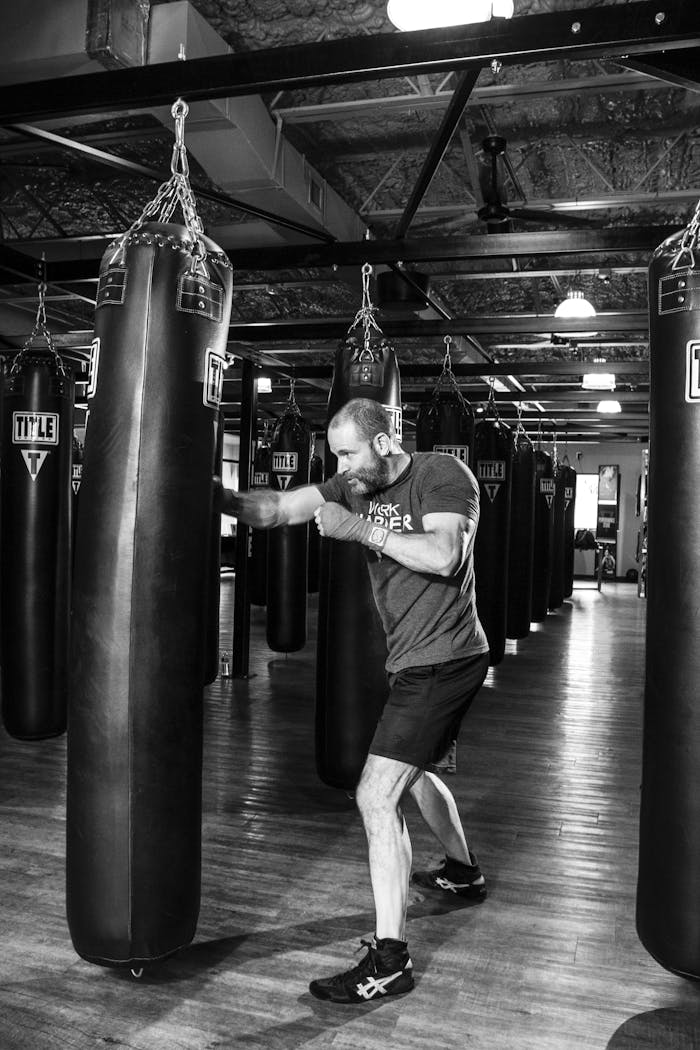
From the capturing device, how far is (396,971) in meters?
2.32

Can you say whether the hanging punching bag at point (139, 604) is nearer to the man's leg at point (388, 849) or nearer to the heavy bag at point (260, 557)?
the man's leg at point (388, 849)

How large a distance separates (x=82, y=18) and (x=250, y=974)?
365 cm

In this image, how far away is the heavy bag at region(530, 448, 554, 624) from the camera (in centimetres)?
951

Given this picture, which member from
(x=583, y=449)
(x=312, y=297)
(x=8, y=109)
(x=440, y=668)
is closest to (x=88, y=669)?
(x=440, y=668)

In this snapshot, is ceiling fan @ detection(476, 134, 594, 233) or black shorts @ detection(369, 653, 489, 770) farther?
ceiling fan @ detection(476, 134, 594, 233)

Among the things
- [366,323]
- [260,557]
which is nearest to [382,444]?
[366,323]

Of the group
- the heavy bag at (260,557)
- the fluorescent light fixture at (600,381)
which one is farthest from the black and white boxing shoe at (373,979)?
the heavy bag at (260,557)

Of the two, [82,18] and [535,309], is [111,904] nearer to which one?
[82,18]

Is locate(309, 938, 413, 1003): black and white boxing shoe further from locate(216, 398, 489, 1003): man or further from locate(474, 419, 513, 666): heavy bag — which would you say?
locate(474, 419, 513, 666): heavy bag

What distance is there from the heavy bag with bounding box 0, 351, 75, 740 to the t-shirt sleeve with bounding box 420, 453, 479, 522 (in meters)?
2.55

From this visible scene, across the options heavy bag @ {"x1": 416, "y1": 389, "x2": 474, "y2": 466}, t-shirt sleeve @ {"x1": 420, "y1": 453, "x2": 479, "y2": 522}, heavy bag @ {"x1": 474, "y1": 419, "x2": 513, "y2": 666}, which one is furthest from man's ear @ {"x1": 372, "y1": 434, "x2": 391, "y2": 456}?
heavy bag @ {"x1": 474, "y1": 419, "x2": 513, "y2": 666}

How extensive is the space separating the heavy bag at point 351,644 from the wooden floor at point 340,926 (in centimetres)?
29

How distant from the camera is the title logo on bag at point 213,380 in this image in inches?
89.0

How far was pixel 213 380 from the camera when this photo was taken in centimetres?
229
